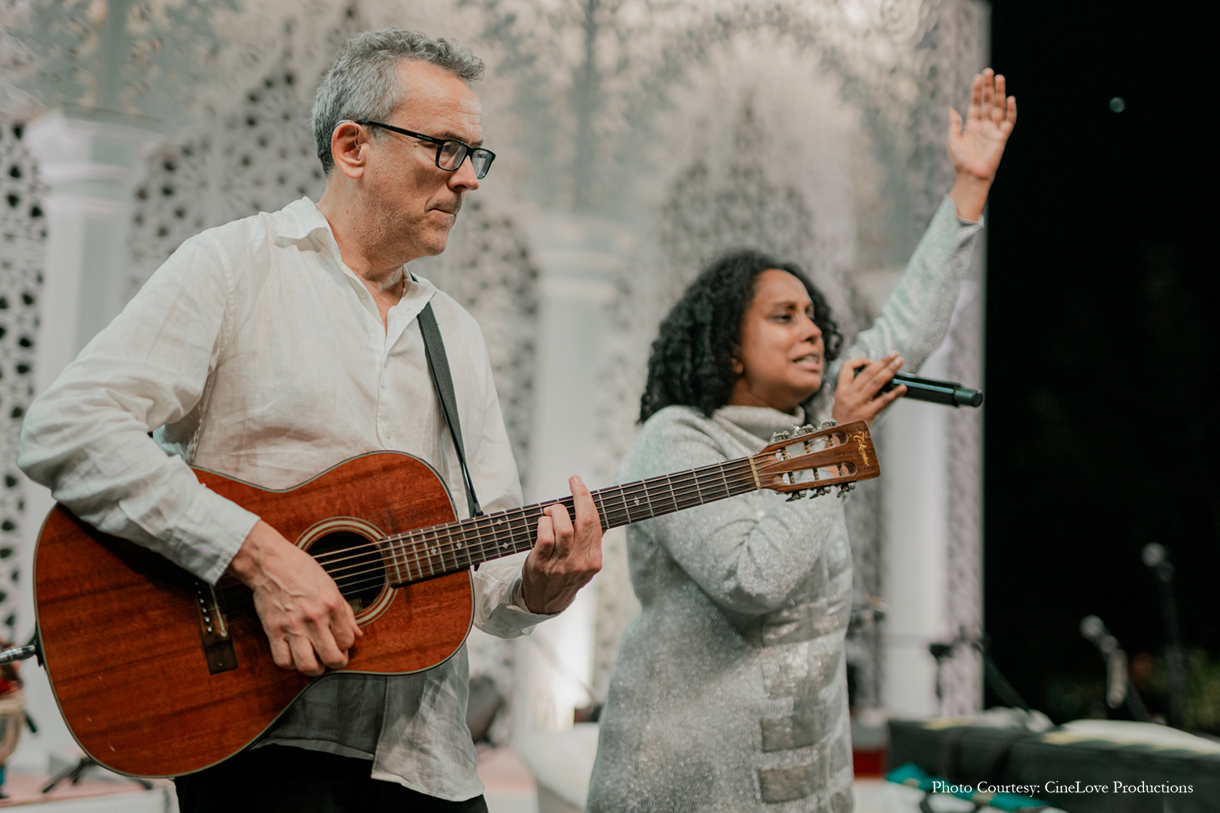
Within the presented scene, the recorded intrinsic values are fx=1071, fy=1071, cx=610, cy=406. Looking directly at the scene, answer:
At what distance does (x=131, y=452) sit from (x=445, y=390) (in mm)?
570

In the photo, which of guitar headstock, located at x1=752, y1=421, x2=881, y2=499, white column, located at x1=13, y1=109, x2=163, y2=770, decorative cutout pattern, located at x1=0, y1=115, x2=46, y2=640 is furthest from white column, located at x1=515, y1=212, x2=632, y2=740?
guitar headstock, located at x1=752, y1=421, x2=881, y2=499

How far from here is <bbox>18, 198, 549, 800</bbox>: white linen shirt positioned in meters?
1.51

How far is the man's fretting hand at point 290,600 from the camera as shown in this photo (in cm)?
155

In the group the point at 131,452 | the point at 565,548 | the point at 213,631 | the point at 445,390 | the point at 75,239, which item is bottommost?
the point at 213,631

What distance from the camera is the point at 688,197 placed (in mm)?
7605

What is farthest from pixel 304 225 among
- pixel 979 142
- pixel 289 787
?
pixel 979 142

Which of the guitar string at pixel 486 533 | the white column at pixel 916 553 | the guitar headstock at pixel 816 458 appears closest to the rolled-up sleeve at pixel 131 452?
the guitar string at pixel 486 533

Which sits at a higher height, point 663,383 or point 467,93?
point 467,93

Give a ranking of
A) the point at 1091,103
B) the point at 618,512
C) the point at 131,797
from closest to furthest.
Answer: the point at 618,512 → the point at 131,797 → the point at 1091,103

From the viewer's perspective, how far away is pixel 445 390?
1922mm

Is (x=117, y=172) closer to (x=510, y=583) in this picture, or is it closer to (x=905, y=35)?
(x=510, y=583)

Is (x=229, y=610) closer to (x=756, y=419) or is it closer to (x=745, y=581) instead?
(x=745, y=581)

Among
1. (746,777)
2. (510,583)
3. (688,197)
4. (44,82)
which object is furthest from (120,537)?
(688,197)

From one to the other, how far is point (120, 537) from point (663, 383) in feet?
4.35
